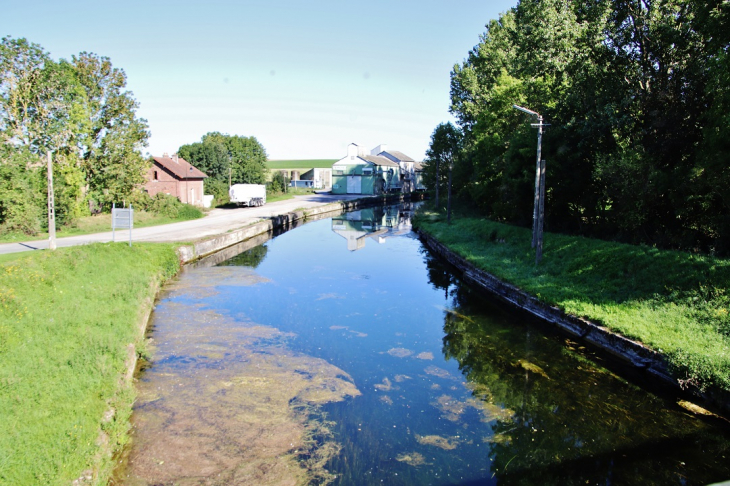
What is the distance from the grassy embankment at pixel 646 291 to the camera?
10359mm

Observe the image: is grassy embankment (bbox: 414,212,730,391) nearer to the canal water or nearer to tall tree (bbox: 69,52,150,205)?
the canal water

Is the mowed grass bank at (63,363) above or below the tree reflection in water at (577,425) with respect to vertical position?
above

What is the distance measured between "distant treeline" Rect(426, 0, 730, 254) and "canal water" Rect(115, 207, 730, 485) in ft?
21.5

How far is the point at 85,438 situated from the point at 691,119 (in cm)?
2018

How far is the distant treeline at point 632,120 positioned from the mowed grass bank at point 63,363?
52.7 feet

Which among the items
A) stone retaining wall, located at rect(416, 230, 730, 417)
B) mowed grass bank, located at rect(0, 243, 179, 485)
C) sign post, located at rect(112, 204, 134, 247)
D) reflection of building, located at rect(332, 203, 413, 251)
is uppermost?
sign post, located at rect(112, 204, 134, 247)

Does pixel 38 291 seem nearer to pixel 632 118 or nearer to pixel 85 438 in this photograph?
pixel 85 438

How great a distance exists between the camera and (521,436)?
866 centimetres

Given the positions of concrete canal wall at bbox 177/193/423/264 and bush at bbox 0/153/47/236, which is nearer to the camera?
bush at bbox 0/153/47/236

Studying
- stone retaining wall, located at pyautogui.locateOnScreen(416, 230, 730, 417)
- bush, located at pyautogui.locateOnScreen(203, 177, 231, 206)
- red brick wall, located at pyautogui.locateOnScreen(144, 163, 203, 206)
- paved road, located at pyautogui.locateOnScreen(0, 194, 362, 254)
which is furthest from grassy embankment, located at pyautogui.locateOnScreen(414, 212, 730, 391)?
bush, located at pyautogui.locateOnScreen(203, 177, 231, 206)

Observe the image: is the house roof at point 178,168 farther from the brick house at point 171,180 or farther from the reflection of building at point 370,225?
the reflection of building at point 370,225

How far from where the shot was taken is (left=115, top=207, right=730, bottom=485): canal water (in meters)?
7.55

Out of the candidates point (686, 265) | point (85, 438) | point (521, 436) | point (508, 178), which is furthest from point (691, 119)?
point (85, 438)

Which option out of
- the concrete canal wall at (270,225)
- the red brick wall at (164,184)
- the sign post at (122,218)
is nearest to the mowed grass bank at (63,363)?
the sign post at (122,218)
